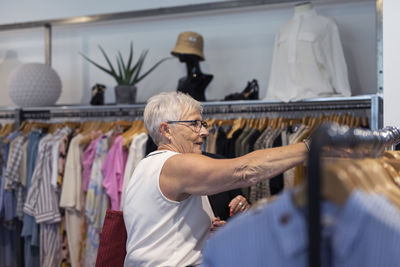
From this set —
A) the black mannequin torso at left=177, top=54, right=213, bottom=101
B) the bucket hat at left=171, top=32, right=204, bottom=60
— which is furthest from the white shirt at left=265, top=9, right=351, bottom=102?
the bucket hat at left=171, top=32, right=204, bottom=60

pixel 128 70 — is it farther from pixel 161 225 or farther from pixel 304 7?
pixel 161 225

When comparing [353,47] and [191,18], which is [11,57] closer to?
[191,18]

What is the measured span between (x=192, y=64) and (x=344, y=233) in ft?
10.1

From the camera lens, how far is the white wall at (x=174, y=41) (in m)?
3.76

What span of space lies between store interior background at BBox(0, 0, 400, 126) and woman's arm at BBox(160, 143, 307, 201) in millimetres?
2530

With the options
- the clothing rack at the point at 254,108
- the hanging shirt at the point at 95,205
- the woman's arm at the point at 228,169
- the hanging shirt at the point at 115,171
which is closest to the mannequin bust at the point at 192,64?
the clothing rack at the point at 254,108

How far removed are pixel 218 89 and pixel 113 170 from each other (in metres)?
1.28

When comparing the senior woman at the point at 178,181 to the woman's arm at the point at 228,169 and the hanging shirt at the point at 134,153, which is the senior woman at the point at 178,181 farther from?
the hanging shirt at the point at 134,153

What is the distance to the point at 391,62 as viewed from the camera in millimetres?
2162

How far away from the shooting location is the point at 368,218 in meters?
0.81

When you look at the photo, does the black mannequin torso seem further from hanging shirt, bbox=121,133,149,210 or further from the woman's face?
the woman's face

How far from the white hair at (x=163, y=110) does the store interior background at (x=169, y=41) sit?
2.25m

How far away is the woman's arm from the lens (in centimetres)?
144

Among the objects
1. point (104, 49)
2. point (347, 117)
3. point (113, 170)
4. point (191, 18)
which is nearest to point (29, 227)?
point (113, 170)
